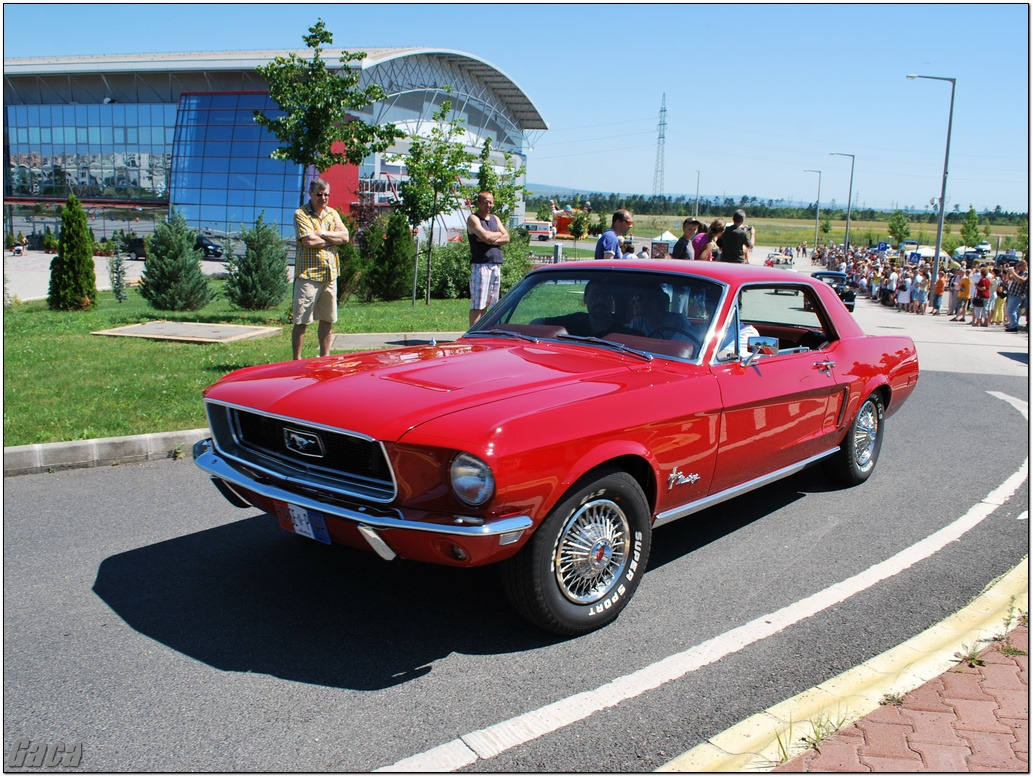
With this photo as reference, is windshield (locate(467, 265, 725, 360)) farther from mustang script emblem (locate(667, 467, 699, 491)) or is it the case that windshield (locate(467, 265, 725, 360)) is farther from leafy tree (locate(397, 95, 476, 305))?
leafy tree (locate(397, 95, 476, 305))

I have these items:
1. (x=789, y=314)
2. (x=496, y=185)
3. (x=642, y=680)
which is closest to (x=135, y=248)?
(x=496, y=185)

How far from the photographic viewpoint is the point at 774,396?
4.83m

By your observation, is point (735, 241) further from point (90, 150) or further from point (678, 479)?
point (90, 150)

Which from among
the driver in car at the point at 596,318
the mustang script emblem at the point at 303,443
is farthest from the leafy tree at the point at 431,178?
the mustang script emblem at the point at 303,443

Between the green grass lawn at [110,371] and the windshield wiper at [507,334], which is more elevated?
the windshield wiper at [507,334]

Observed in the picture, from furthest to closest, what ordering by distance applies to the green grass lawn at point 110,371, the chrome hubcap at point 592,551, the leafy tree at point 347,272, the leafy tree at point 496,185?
the leafy tree at point 496,185
the leafy tree at point 347,272
the green grass lawn at point 110,371
the chrome hubcap at point 592,551

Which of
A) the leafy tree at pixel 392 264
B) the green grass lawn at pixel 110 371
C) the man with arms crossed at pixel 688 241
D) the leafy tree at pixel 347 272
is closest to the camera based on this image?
the green grass lawn at pixel 110 371

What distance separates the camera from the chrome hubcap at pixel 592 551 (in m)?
3.64

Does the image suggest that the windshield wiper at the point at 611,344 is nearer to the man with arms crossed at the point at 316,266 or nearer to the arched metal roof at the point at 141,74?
the man with arms crossed at the point at 316,266

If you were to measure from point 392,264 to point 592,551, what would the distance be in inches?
844

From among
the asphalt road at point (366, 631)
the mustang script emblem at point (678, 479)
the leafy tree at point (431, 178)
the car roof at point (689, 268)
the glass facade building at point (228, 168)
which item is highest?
the glass facade building at point (228, 168)

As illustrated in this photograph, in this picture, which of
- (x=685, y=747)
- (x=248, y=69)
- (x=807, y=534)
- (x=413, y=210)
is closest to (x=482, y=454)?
(x=685, y=747)

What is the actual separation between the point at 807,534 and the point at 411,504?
9.55 feet

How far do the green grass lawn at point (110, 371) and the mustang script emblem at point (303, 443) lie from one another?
11.1 ft
